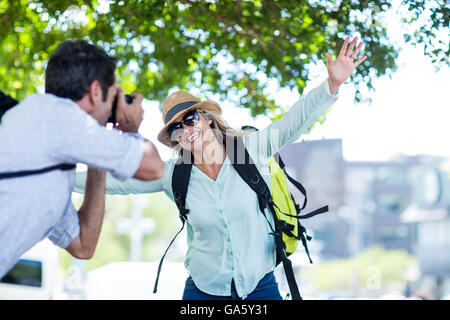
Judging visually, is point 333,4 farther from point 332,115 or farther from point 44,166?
point 44,166

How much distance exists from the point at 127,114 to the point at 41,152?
41 cm

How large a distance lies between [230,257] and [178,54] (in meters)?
3.19

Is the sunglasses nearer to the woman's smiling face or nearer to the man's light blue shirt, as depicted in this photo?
the woman's smiling face

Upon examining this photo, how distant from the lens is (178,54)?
5.78m

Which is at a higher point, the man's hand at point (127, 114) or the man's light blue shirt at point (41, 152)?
the man's hand at point (127, 114)

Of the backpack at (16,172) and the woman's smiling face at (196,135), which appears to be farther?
the woman's smiling face at (196,135)

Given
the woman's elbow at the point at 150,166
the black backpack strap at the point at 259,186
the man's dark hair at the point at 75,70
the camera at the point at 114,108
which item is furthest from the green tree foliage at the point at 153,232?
the woman's elbow at the point at 150,166

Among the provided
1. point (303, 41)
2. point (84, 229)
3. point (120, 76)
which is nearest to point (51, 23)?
point (120, 76)

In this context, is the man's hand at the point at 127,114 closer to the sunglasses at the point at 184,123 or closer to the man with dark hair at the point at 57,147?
the man with dark hair at the point at 57,147

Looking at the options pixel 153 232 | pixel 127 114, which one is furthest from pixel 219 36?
pixel 153 232

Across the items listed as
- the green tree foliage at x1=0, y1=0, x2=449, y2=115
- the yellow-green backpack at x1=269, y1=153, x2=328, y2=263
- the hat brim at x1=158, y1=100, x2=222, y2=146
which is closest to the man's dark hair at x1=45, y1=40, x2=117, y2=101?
the hat brim at x1=158, y1=100, x2=222, y2=146

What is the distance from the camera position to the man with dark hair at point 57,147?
1879mm

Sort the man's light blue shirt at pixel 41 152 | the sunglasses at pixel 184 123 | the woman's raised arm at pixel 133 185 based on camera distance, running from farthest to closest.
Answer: the sunglasses at pixel 184 123 → the woman's raised arm at pixel 133 185 → the man's light blue shirt at pixel 41 152

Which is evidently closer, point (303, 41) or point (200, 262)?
point (200, 262)
